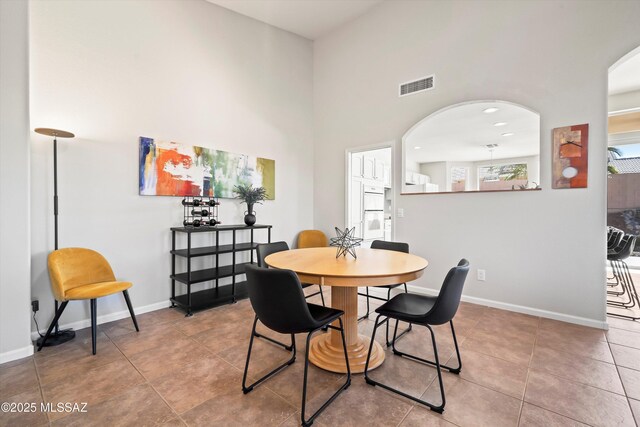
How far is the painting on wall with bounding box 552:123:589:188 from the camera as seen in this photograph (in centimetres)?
270

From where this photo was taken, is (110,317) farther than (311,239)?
No

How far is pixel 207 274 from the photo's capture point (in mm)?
3330

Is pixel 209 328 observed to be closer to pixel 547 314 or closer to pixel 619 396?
pixel 619 396

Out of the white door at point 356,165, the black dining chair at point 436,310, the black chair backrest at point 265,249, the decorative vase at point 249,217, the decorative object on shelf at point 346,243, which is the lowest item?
the black dining chair at point 436,310

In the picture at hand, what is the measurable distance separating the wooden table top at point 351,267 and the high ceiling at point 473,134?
2.07 metres

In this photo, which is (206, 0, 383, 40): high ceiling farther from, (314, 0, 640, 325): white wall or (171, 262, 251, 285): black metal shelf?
(171, 262, 251, 285): black metal shelf

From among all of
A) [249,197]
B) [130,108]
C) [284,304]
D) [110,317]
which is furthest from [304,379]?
[130,108]

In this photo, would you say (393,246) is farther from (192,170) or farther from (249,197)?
(192,170)

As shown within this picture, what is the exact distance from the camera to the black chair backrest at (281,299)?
4.99 feet

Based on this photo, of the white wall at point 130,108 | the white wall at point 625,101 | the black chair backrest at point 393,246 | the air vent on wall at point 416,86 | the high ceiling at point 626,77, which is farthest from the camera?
the white wall at point 625,101

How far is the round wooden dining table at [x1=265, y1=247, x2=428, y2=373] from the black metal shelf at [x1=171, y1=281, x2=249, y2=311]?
1402 mm

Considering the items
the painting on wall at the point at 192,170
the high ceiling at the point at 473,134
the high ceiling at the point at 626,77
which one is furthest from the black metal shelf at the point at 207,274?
the high ceiling at the point at 626,77

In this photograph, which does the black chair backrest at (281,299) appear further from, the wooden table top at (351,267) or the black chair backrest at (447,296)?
the black chair backrest at (447,296)

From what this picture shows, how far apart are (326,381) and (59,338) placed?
2386 mm
